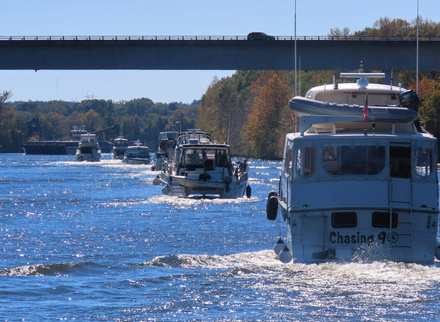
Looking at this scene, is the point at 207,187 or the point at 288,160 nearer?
the point at 288,160

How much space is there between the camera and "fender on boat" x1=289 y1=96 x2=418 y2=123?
969 inches

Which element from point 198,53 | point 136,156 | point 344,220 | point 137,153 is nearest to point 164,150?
point 198,53

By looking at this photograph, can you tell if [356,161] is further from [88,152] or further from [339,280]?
[88,152]

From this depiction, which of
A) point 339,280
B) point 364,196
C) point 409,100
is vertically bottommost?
point 339,280

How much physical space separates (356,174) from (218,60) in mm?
68982

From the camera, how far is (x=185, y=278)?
24.0 m

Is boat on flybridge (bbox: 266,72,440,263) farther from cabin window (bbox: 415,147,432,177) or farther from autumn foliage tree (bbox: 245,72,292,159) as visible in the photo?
autumn foliage tree (bbox: 245,72,292,159)

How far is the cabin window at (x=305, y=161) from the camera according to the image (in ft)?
78.1

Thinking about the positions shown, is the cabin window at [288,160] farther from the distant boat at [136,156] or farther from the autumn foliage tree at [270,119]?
the distant boat at [136,156]

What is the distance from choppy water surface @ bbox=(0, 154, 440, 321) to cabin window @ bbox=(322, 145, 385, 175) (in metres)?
2.23

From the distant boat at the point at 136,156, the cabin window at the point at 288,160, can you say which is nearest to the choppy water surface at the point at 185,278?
the cabin window at the point at 288,160

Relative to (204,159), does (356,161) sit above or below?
above

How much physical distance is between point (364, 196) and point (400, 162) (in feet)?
4.34

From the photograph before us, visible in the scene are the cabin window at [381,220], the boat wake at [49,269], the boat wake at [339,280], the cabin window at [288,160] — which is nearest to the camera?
the boat wake at [339,280]
